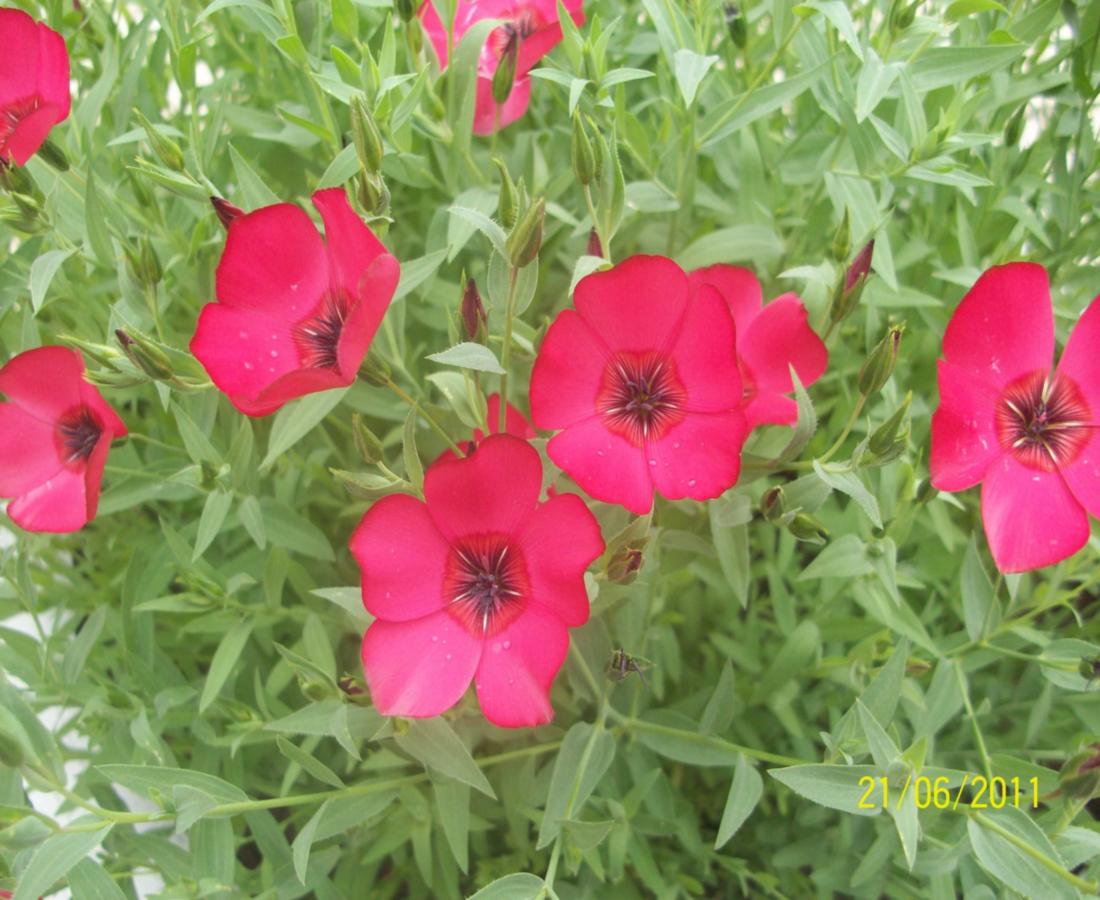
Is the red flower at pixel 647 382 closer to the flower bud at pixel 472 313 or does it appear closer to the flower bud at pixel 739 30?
the flower bud at pixel 472 313

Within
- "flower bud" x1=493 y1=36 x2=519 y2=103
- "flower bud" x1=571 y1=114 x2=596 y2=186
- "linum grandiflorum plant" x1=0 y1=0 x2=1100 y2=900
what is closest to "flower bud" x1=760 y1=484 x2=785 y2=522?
"linum grandiflorum plant" x1=0 y1=0 x2=1100 y2=900

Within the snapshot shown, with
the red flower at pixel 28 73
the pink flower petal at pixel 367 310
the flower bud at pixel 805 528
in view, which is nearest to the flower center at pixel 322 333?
the pink flower petal at pixel 367 310

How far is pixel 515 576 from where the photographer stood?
1.97 ft

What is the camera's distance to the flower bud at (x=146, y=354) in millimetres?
569

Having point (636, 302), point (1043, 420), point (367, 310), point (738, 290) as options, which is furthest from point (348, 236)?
point (1043, 420)

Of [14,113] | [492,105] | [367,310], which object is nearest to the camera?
[367,310]

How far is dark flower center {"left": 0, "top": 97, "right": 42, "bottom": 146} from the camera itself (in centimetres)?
69

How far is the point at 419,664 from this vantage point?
1.86ft

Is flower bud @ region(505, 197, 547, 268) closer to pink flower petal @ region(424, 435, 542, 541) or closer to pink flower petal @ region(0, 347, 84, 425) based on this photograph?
pink flower petal @ region(424, 435, 542, 541)

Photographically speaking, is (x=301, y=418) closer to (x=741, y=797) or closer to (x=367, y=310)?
(x=367, y=310)

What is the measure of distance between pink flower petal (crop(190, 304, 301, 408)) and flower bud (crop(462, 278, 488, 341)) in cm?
11

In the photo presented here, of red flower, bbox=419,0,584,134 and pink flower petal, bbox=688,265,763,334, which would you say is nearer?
pink flower petal, bbox=688,265,763,334

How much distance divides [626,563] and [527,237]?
192 millimetres

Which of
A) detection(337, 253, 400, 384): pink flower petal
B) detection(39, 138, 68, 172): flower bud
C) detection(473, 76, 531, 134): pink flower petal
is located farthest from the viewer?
detection(473, 76, 531, 134): pink flower petal
